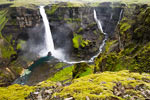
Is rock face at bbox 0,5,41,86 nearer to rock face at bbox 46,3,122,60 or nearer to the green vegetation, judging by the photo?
rock face at bbox 46,3,122,60

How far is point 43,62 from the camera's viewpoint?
47.1m

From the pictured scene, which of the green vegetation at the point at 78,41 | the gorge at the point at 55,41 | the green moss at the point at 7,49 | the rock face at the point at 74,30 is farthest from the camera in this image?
Answer: the rock face at the point at 74,30

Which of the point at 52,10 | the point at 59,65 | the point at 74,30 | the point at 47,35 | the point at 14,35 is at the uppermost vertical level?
the point at 52,10

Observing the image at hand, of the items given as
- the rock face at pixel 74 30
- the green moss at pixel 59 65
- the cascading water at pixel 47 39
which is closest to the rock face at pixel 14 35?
the cascading water at pixel 47 39

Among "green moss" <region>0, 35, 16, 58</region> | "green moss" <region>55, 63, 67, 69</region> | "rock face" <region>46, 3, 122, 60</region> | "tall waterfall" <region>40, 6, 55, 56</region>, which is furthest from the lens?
"tall waterfall" <region>40, 6, 55, 56</region>

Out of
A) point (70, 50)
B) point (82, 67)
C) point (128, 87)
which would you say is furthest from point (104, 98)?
point (70, 50)

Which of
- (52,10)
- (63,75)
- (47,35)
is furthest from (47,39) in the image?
(63,75)

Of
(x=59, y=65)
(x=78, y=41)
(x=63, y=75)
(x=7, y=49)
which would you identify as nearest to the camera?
(x=63, y=75)

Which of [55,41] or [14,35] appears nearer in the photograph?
[14,35]

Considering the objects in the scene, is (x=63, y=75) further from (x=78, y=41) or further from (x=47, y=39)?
(x=47, y=39)

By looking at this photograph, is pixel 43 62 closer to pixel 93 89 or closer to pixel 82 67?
pixel 82 67

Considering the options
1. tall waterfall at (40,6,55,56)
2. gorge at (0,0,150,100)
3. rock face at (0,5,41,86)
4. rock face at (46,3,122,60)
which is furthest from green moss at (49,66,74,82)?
tall waterfall at (40,6,55,56)

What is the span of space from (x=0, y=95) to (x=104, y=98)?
6.98 meters

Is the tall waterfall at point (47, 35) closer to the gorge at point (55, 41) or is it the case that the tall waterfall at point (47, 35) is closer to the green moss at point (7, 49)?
the gorge at point (55, 41)
